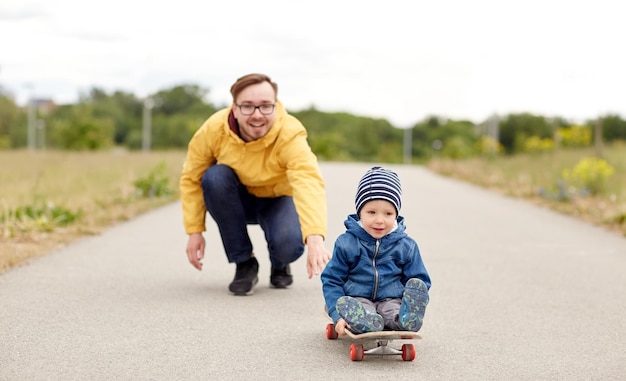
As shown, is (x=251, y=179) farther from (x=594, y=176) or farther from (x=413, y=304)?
(x=594, y=176)

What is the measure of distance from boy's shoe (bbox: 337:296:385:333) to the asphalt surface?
170mm

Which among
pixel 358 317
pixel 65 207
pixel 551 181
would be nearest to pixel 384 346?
pixel 358 317

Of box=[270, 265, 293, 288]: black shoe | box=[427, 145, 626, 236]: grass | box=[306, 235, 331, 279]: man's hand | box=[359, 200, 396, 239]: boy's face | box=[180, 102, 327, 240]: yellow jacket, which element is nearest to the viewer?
box=[359, 200, 396, 239]: boy's face

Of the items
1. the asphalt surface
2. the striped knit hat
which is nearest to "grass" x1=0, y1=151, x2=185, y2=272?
the asphalt surface

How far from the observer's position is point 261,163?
571 centimetres

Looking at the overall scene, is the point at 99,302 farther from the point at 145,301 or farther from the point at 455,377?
the point at 455,377

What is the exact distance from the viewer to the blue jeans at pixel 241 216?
5.82 meters

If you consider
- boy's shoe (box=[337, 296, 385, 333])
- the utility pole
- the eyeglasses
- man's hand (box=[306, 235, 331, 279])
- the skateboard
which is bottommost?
the utility pole

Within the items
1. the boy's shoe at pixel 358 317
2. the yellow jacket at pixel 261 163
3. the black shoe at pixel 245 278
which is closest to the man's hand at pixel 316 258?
the yellow jacket at pixel 261 163

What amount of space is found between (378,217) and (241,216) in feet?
6.08

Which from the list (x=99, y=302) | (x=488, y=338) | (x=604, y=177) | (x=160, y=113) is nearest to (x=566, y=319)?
(x=488, y=338)

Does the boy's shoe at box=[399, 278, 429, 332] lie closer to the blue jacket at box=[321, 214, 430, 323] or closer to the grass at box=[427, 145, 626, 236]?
the blue jacket at box=[321, 214, 430, 323]

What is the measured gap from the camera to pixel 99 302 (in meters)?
5.58

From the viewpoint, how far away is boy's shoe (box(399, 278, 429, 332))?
4.11m
